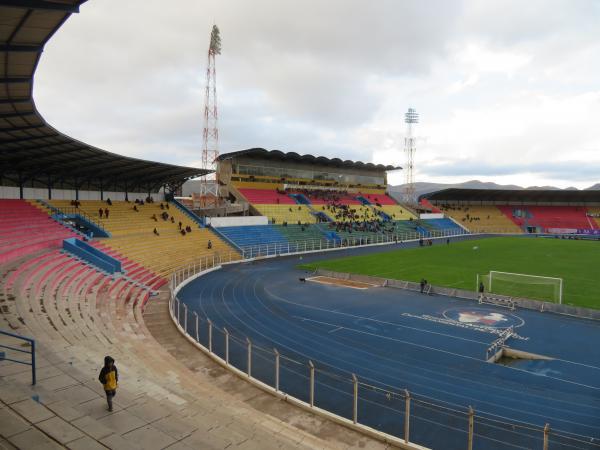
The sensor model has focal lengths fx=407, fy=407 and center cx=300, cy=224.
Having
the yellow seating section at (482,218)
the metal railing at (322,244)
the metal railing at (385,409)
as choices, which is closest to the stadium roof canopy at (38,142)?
the metal railing at (385,409)

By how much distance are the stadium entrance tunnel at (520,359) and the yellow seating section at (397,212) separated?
55.2 meters

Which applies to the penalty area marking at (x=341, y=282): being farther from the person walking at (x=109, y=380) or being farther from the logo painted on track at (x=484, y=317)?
the person walking at (x=109, y=380)

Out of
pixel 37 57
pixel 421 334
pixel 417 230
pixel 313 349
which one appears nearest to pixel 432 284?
pixel 421 334

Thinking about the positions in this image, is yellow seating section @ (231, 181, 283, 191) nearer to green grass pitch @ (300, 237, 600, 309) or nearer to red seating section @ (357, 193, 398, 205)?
red seating section @ (357, 193, 398, 205)

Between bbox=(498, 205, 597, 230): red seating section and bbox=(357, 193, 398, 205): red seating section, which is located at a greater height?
bbox=(357, 193, 398, 205): red seating section

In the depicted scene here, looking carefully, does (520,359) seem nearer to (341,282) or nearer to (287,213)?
(341,282)

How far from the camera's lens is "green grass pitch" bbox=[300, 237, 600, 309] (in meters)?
27.0

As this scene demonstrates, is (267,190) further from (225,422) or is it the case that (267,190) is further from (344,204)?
(225,422)

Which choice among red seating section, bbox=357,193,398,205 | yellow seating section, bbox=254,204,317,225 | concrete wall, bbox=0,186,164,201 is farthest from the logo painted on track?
red seating section, bbox=357,193,398,205

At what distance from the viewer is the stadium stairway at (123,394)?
650 cm

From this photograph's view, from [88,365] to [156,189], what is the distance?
125 feet

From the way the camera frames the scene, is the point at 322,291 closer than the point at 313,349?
No

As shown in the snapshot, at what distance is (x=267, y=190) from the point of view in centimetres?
6350

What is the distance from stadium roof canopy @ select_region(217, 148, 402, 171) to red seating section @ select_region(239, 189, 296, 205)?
17.9 feet
